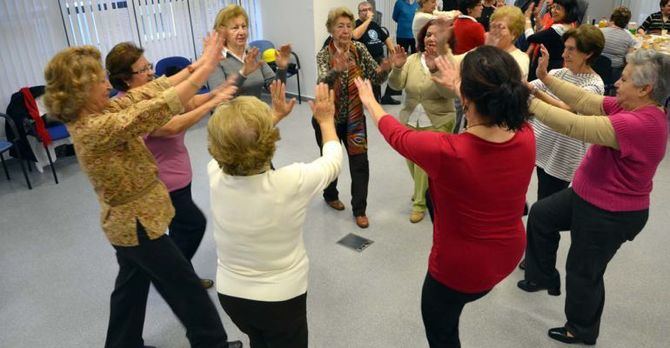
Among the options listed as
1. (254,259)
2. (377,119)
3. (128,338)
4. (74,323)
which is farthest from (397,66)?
(74,323)

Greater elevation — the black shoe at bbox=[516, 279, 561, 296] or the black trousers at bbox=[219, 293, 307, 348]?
the black trousers at bbox=[219, 293, 307, 348]

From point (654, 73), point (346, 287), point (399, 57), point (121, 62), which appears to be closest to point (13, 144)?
point (121, 62)

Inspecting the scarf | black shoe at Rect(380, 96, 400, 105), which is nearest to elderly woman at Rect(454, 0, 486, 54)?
the scarf

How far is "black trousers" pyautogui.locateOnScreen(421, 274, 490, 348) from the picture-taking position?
5.77 feet

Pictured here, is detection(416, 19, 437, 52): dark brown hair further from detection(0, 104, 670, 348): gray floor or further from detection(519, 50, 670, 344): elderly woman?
detection(0, 104, 670, 348): gray floor

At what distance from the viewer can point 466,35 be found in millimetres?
3219

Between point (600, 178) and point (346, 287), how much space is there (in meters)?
1.47

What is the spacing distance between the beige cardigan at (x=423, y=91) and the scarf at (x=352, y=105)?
0.25 meters

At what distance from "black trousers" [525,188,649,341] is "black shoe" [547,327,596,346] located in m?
0.04

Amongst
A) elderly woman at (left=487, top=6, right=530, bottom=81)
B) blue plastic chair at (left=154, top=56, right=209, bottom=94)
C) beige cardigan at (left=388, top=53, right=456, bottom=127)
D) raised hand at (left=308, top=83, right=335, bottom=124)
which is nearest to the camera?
raised hand at (left=308, top=83, right=335, bottom=124)

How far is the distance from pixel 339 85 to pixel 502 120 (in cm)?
187

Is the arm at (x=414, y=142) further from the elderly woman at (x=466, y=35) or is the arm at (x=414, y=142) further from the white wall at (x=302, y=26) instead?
the white wall at (x=302, y=26)

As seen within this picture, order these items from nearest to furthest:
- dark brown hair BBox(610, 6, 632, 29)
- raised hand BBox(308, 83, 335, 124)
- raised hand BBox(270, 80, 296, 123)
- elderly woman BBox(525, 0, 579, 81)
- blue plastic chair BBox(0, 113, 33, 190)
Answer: raised hand BBox(308, 83, 335, 124) → raised hand BBox(270, 80, 296, 123) → elderly woman BBox(525, 0, 579, 81) → blue plastic chair BBox(0, 113, 33, 190) → dark brown hair BBox(610, 6, 632, 29)

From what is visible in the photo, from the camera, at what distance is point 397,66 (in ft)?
10.1
